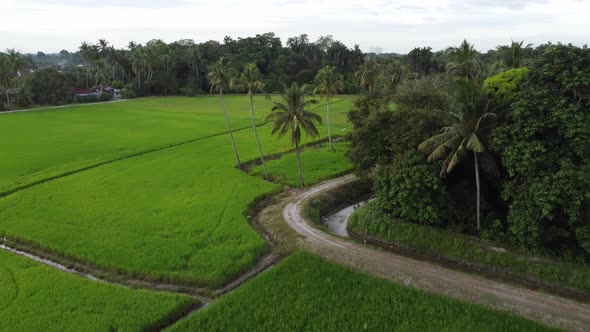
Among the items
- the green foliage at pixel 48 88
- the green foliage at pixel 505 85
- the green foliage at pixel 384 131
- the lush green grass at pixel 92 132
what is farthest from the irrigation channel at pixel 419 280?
the green foliage at pixel 48 88

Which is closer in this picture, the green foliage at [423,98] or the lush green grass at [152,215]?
the lush green grass at [152,215]

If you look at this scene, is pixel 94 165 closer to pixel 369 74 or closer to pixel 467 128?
pixel 369 74

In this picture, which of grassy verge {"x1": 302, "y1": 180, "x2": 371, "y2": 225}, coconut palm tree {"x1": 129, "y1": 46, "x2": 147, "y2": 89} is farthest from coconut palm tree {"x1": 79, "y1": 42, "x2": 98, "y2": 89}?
grassy verge {"x1": 302, "y1": 180, "x2": 371, "y2": 225}

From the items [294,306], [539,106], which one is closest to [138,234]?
[294,306]

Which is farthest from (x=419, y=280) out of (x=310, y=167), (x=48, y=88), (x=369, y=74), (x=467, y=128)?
(x=48, y=88)

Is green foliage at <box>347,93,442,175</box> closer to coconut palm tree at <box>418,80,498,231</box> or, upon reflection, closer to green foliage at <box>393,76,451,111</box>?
green foliage at <box>393,76,451,111</box>

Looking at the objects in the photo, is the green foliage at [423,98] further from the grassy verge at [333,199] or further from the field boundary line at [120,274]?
the field boundary line at [120,274]
